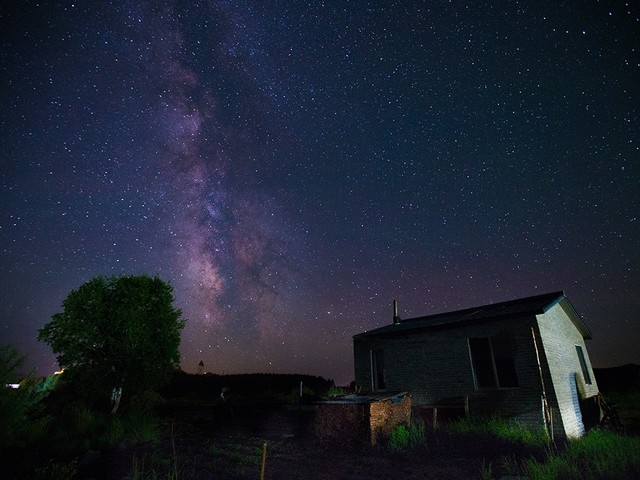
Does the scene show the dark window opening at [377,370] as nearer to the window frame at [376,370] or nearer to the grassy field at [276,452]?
the window frame at [376,370]

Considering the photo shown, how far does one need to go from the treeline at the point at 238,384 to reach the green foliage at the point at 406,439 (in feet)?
84.2

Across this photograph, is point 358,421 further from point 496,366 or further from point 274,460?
point 496,366

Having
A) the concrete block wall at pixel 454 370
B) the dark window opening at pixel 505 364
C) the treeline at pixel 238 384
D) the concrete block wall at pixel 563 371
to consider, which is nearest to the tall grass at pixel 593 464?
the concrete block wall at pixel 563 371

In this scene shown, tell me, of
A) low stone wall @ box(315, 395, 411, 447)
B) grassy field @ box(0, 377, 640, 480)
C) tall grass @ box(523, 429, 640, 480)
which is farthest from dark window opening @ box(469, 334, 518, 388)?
tall grass @ box(523, 429, 640, 480)

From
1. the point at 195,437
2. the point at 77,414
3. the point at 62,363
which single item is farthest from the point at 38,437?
the point at 62,363

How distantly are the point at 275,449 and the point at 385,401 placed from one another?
165 inches

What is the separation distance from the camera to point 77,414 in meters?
12.9

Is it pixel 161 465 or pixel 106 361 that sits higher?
pixel 106 361

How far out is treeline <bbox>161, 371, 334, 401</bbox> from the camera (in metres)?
36.6

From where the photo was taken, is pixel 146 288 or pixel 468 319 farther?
pixel 146 288

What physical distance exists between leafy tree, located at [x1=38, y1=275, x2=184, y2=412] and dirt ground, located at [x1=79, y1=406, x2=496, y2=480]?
3423 mm

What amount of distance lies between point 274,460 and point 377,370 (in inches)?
367

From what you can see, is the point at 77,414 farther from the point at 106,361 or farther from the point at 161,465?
the point at 161,465

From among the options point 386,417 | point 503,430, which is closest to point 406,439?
point 386,417
